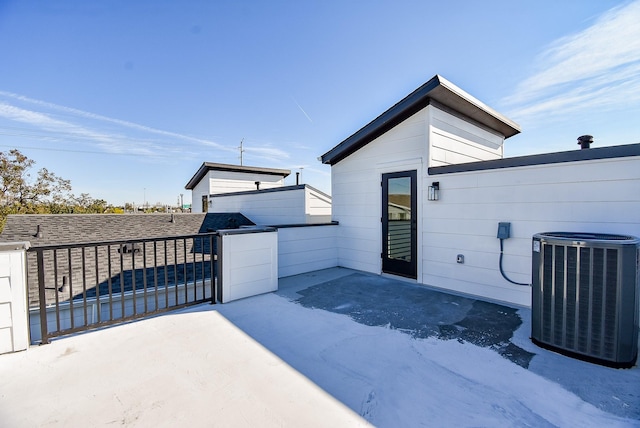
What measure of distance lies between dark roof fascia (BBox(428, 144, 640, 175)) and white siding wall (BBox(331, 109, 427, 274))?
0.70 m

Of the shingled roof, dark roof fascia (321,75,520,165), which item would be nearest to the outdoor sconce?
dark roof fascia (321,75,520,165)

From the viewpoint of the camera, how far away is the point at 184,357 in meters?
2.15

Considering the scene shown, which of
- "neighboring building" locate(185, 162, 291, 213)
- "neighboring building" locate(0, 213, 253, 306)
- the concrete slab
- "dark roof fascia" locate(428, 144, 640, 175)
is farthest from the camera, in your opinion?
"neighboring building" locate(185, 162, 291, 213)

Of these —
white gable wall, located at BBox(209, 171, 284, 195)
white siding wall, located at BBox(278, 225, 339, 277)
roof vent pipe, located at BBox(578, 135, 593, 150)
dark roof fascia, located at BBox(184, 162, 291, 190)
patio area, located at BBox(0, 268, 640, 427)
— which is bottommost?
patio area, located at BBox(0, 268, 640, 427)

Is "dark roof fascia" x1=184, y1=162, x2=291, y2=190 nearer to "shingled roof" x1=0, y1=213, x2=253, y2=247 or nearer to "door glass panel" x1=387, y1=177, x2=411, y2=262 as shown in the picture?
"shingled roof" x1=0, y1=213, x2=253, y2=247

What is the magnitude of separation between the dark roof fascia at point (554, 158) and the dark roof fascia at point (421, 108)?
1.14 m

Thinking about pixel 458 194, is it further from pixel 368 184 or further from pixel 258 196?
pixel 258 196

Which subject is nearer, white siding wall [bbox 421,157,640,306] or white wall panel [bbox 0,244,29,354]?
white wall panel [bbox 0,244,29,354]

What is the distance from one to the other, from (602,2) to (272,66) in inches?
263

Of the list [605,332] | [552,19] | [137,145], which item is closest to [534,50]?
[552,19]

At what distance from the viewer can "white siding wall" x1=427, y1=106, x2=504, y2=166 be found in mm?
4301

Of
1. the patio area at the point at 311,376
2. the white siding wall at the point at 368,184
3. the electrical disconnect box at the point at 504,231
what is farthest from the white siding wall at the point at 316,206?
the electrical disconnect box at the point at 504,231

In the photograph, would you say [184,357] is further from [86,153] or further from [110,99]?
[86,153]

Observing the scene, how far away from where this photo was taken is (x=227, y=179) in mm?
11055
